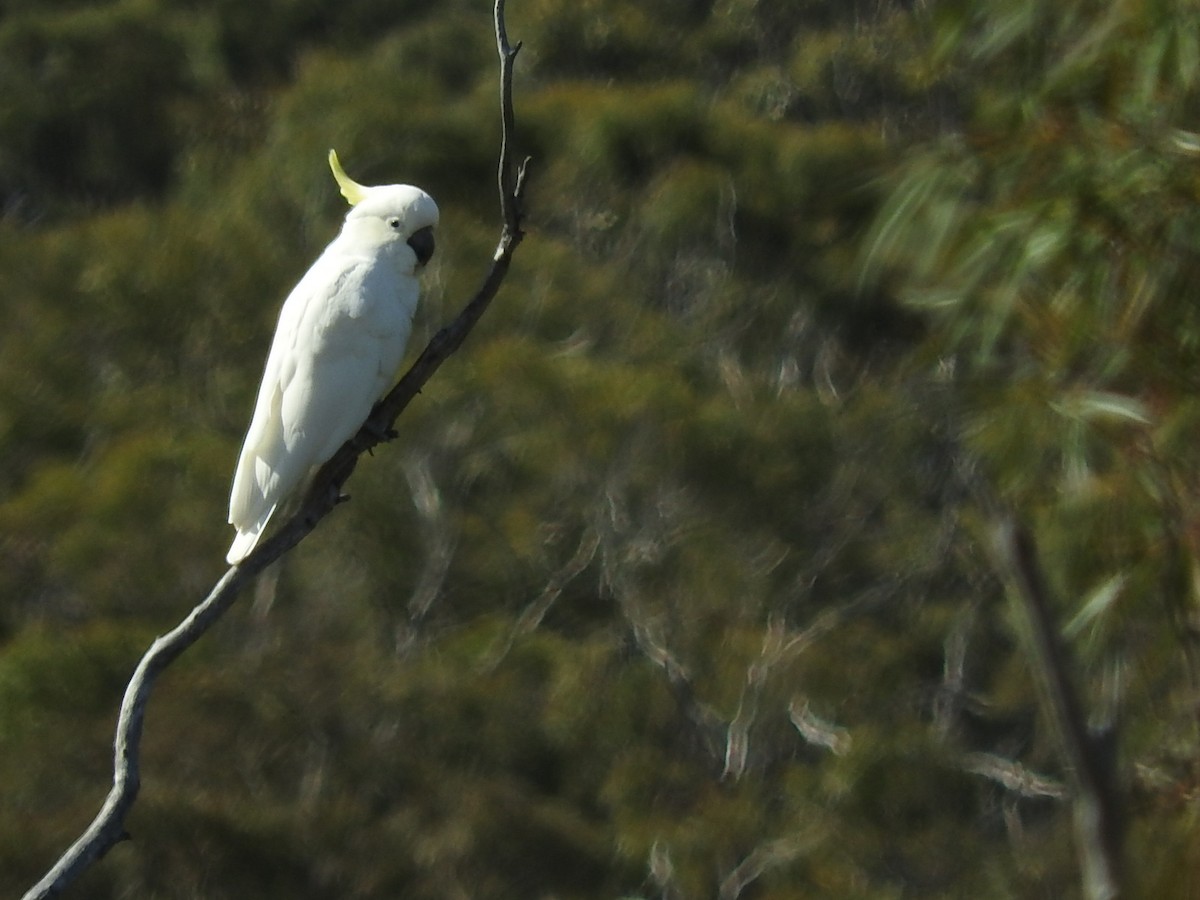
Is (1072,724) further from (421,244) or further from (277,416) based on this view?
(421,244)

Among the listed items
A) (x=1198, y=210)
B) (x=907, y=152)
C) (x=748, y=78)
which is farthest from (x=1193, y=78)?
(x=748, y=78)

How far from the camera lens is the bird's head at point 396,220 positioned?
288 cm

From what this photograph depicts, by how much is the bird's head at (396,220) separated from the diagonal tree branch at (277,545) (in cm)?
35

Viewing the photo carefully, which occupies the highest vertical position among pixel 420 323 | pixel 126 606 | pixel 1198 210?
pixel 1198 210

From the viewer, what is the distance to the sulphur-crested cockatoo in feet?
8.58

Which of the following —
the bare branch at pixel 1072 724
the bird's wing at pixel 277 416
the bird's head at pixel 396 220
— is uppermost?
the bare branch at pixel 1072 724

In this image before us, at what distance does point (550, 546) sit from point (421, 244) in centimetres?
504

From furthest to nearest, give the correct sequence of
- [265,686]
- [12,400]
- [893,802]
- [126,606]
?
[12,400]
[126,606]
[265,686]
[893,802]

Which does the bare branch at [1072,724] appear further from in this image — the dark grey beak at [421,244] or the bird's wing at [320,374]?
the dark grey beak at [421,244]

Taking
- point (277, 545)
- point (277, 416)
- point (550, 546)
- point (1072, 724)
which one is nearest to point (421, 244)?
point (277, 416)

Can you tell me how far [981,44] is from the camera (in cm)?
223

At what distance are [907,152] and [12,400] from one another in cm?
718

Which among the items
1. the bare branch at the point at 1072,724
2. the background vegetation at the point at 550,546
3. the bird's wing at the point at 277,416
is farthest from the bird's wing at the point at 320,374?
the bare branch at the point at 1072,724

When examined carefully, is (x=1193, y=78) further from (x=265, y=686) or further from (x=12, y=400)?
(x=12, y=400)
